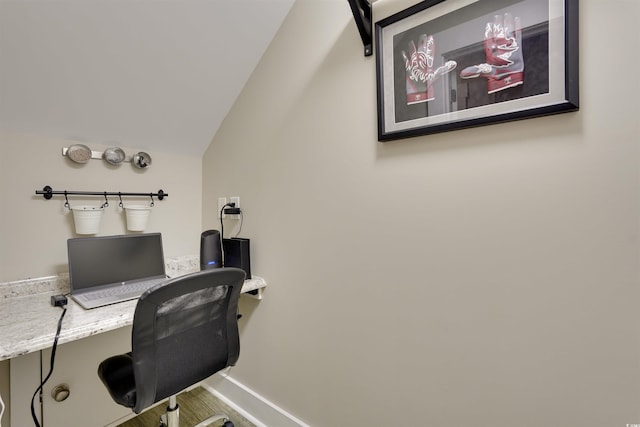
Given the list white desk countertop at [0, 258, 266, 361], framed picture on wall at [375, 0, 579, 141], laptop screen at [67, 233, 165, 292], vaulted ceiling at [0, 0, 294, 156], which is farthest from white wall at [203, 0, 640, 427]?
white desk countertop at [0, 258, 266, 361]

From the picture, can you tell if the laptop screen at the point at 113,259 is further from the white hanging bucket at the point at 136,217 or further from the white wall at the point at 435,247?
the white wall at the point at 435,247

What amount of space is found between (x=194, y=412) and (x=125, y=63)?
80.5 inches

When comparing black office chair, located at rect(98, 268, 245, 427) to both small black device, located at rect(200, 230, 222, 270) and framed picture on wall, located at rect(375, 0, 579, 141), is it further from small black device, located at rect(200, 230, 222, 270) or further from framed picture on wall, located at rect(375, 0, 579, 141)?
framed picture on wall, located at rect(375, 0, 579, 141)

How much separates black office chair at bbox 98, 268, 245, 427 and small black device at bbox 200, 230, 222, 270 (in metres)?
0.52

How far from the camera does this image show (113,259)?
60.3 inches

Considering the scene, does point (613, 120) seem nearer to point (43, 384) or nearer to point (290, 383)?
point (290, 383)

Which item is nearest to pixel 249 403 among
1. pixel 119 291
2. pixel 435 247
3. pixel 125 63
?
pixel 119 291

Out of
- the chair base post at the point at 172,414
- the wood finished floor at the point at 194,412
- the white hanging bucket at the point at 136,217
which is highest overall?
the white hanging bucket at the point at 136,217

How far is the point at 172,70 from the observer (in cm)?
156

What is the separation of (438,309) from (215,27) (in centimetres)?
171

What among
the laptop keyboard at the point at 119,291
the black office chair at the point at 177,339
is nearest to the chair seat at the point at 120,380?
the black office chair at the point at 177,339

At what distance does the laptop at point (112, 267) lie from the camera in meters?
1.39

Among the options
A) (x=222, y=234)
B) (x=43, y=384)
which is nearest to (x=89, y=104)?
(x=222, y=234)

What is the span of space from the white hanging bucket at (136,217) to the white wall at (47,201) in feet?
0.28
